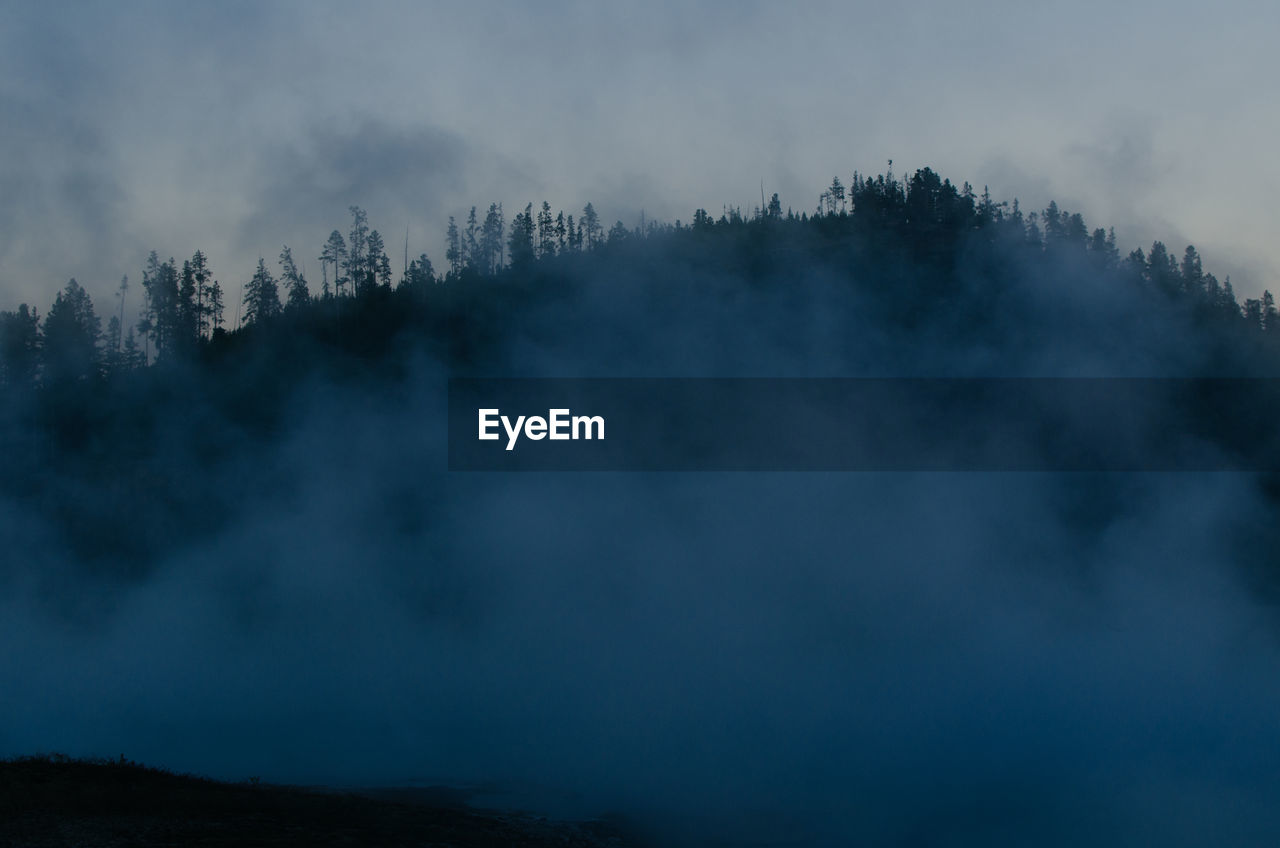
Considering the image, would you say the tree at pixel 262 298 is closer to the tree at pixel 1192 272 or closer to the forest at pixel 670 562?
the forest at pixel 670 562

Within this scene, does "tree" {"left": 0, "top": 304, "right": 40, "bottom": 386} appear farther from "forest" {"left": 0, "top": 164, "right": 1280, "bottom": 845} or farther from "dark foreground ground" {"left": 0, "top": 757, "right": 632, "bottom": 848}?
"dark foreground ground" {"left": 0, "top": 757, "right": 632, "bottom": 848}

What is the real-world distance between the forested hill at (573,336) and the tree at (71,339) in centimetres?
24

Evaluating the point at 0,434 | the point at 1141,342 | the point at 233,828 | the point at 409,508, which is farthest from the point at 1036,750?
the point at 0,434

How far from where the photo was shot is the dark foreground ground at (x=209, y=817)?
28.9m

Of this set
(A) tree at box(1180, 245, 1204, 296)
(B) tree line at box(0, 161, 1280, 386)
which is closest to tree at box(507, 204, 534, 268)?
(B) tree line at box(0, 161, 1280, 386)

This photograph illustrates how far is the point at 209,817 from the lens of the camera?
31.3 m

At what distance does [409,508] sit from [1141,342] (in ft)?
267

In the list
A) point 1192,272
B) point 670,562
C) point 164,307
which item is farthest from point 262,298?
point 1192,272

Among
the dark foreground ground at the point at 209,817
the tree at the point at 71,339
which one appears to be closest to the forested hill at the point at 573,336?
the tree at the point at 71,339

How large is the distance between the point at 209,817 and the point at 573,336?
267 ft

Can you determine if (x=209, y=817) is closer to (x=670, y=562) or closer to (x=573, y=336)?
(x=670, y=562)

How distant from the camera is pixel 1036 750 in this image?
180 ft

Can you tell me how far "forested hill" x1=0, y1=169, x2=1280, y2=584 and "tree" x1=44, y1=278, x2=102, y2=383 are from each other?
0.24m

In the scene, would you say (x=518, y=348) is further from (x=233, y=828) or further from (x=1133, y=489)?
(x=233, y=828)
